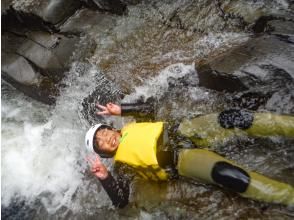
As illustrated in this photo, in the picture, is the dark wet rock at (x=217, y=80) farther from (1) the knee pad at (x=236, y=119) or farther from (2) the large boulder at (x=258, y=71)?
(1) the knee pad at (x=236, y=119)

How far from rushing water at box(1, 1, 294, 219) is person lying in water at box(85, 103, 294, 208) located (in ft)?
0.69

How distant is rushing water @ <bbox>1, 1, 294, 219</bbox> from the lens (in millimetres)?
4672

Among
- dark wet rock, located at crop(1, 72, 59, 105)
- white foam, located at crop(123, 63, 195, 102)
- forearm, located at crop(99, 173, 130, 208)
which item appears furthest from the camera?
dark wet rock, located at crop(1, 72, 59, 105)

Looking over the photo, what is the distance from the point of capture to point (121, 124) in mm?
5914

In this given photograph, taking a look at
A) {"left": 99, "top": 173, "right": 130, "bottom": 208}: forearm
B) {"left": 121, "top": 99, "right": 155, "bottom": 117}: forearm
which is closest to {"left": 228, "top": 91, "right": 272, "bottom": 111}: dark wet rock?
{"left": 121, "top": 99, "right": 155, "bottom": 117}: forearm

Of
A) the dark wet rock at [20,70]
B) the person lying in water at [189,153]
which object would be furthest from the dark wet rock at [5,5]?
the person lying in water at [189,153]

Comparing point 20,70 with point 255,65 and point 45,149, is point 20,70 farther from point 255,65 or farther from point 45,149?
point 255,65

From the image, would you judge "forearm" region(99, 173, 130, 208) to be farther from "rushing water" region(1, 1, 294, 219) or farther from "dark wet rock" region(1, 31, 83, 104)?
"dark wet rock" region(1, 31, 83, 104)

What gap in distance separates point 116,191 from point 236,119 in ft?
5.67

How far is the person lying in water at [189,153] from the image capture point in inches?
164

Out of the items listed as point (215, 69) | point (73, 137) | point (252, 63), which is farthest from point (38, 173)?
point (252, 63)

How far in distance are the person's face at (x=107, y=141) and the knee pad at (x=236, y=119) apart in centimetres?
135

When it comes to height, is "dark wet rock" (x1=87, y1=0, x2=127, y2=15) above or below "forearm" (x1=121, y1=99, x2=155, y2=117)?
A: above

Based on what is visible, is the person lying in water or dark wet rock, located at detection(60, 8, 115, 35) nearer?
the person lying in water
